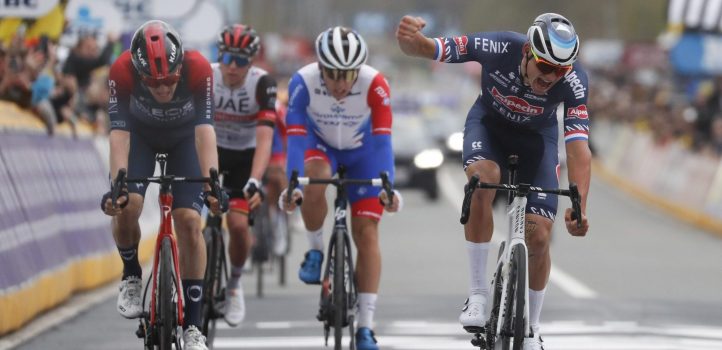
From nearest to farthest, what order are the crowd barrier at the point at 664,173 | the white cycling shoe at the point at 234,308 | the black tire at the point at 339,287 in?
the black tire at the point at 339,287
the white cycling shoe at the point at 234,308
the crowd barrier at the point at 664,173

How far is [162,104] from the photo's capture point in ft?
Result: 32.8

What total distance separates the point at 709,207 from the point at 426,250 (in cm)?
691

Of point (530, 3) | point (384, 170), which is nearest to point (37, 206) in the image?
point (384, 170)

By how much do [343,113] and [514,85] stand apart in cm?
182

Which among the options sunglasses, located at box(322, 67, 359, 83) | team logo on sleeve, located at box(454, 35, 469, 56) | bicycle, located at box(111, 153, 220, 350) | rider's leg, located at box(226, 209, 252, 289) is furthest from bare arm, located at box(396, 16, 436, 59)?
rider's leg, located at box(226, 209, 252, 289)

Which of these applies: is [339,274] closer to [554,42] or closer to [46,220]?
[554,42]

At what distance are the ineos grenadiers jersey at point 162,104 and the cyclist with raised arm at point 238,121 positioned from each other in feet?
6.10

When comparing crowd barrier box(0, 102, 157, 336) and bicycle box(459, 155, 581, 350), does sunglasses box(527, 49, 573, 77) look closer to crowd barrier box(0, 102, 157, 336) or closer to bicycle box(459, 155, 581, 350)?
bicycle box(459, 155, 581, 350)

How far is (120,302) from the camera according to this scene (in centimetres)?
999

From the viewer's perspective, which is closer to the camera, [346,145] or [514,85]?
[514,85]

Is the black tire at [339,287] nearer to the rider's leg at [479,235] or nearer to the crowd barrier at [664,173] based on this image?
the rider's leg at [479,235]

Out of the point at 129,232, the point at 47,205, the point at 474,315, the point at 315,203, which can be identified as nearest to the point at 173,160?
the point at 129,232

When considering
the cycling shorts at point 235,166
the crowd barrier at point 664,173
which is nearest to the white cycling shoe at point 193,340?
the cycling shorts at point 235,166

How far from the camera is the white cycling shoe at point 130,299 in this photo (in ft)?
32.6
